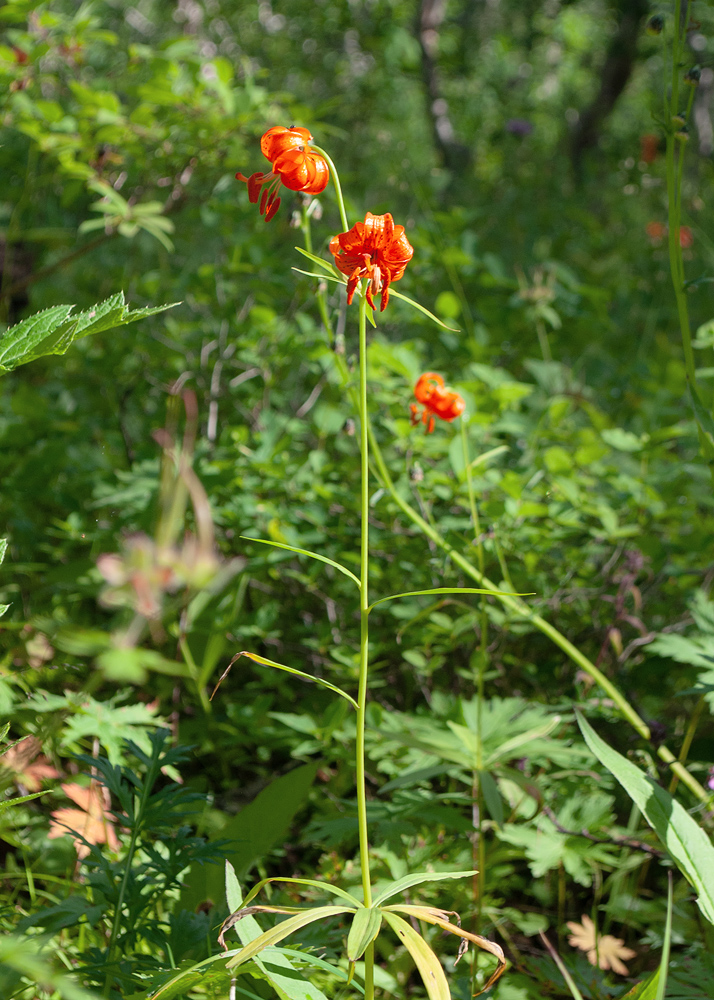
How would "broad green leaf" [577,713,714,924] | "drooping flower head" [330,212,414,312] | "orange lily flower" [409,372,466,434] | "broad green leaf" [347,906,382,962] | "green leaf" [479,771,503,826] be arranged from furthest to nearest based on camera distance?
"orange lily flower" [409,372,466,434]
"green leaf" [479,771,503,826]
"broad green leaf" [577,713,714,924]
"drooping flower head" [330,212,414,312]
"broad green leaf" [347,906,382,962]

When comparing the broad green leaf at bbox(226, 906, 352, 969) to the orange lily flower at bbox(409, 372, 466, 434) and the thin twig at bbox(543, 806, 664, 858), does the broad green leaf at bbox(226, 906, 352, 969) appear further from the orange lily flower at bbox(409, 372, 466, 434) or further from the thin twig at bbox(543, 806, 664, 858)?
the orange lily flower at bbox(409, 372, 466, 434)

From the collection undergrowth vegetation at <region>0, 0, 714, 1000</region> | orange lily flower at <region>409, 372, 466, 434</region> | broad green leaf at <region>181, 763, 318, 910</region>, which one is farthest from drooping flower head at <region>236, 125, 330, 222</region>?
broad green leaf at <region>181, 763, 318, 910</region>

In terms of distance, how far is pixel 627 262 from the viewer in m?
4.90

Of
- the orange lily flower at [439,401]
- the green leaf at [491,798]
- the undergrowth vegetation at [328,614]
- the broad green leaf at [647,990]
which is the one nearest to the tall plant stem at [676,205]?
the undergrowth vegetation at [328,614]

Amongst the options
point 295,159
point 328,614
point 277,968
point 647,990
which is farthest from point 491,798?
point 295,159

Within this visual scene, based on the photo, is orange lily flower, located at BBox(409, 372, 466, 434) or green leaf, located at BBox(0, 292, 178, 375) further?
orange lily flower, located at BBox(409, 372, 466, 434)

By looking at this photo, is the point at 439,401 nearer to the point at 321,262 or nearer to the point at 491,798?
the point at 321,262

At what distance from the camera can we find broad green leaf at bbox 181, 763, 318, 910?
1.21 meters

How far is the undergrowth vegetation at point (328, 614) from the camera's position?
2.97 feet

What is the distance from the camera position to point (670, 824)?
1041mm

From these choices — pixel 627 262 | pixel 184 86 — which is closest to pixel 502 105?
pixel 627 262

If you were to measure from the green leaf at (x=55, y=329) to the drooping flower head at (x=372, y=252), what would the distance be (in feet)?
0.70

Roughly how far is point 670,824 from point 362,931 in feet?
1.56

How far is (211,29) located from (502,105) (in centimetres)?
310
